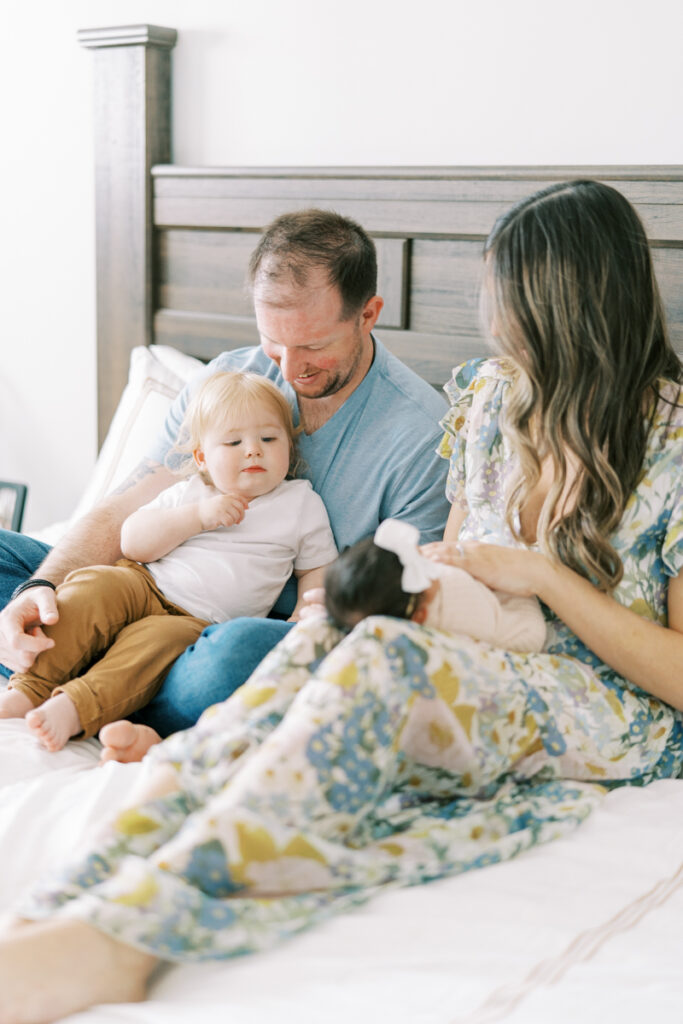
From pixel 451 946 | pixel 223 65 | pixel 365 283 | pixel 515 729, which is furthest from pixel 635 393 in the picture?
pixel 223 65

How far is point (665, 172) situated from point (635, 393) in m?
0.62

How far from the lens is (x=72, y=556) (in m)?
1.81

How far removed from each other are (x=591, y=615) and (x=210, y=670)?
520 millimetres

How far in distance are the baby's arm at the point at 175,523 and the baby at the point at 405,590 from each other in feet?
1.75

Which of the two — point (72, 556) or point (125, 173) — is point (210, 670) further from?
point (125, 173)

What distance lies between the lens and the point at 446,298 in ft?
7.00

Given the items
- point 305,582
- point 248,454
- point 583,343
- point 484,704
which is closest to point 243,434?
point 248,454

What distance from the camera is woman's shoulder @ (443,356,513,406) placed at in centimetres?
158

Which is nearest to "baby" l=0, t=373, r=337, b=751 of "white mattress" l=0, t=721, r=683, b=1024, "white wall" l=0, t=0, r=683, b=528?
"white mattress" l=0, t=721, r=683, b=1024

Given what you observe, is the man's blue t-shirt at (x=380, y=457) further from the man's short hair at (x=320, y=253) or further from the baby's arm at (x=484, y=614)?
the baby's arm at (x=484, y=614)

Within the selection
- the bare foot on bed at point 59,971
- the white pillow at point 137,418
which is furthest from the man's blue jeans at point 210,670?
the white pillow at point 137,418

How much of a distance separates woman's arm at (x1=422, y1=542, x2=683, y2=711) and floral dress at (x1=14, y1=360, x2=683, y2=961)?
43 millimetres

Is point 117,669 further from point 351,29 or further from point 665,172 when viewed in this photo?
point 351,29

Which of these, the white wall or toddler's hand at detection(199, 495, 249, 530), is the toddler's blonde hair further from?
the white wall
